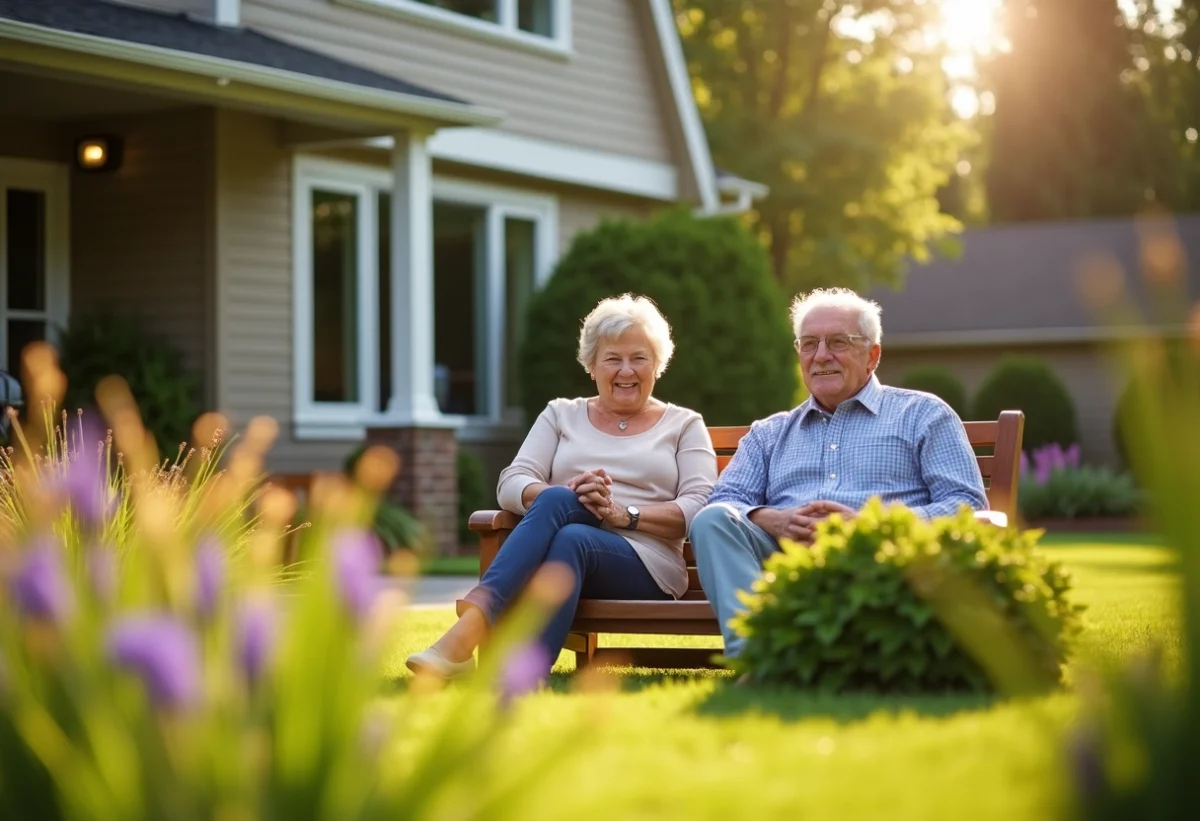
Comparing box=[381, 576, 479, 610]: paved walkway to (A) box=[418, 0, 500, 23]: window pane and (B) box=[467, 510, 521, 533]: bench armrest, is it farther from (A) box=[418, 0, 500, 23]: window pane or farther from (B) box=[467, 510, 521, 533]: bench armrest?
(A) box=[418, 0, 500, 23]: window pane

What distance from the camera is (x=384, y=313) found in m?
14.2

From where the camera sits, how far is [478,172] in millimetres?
14844

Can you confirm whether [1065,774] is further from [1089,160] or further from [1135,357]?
[1089,160]

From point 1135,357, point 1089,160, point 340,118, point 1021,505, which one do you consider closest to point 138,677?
point 1135,357

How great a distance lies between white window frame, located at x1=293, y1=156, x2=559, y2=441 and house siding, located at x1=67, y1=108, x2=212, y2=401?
80 cm

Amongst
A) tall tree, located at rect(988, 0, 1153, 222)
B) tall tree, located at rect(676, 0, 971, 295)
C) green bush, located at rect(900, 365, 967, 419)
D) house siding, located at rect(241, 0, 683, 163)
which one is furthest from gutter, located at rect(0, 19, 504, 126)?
tall tree, located at rect(988, 0, 1153, 222)

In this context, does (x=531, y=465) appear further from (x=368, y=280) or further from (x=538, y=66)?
(x=538, y=66)

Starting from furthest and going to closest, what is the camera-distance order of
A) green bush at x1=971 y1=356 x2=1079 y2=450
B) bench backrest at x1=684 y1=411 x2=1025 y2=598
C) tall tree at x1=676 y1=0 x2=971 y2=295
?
green bush at x1=971 y1=356 x2=1079 y2=450 → tall tree at x1=676 y1=0 x2=971 y2=295 → bench backrest at x1=684 y1=411 x2=1025 y2=598

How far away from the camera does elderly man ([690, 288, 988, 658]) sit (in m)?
5.55

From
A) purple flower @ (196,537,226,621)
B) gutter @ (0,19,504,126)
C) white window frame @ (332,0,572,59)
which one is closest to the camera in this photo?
purple flower @ (196,537,226,621)

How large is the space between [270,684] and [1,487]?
387 cm

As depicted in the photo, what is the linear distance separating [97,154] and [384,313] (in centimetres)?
270

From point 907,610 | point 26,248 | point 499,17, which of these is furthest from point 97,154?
point 907,610

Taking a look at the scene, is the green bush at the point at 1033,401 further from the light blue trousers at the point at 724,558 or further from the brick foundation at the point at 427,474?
the light blue trousers at the point at 724,558
